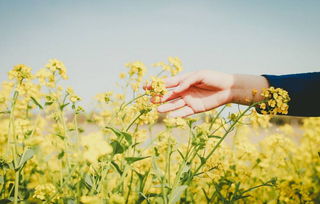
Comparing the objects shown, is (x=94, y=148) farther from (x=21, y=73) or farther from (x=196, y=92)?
(x=196, y=92)

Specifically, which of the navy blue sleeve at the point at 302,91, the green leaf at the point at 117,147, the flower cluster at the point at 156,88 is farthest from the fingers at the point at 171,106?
the green leaf at the point at 117,147

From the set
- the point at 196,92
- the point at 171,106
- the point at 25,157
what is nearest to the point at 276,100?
the point at 196,92

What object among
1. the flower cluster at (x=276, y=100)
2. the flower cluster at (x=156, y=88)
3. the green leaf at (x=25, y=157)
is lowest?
the green leaf at (x=25, y=157)

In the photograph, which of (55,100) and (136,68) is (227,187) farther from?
(55,100)

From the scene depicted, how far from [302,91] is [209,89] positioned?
70 centimetres

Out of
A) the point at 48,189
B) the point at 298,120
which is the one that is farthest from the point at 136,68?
the point at 298,120

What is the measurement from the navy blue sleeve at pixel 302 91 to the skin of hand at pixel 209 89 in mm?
155

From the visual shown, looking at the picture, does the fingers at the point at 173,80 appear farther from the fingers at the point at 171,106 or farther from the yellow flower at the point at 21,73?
the yellow flower at the point at 21,73

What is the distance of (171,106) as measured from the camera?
224 centimetres

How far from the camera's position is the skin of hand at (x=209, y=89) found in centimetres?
208

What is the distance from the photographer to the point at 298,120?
11578 millimetres

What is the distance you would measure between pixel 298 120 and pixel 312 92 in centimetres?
1072

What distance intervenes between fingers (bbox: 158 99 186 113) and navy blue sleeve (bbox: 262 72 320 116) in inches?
29.0

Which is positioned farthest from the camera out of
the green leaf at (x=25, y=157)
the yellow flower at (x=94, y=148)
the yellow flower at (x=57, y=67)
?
the yellow flower at (x=57, y=67)
